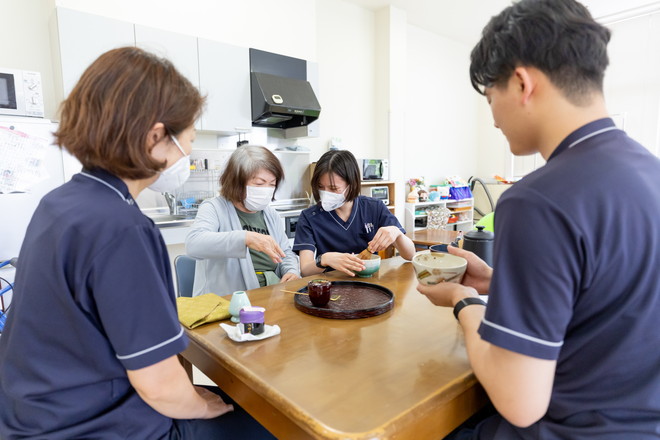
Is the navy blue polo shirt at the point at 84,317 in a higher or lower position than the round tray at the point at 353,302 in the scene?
higher

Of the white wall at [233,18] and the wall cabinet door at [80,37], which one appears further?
the white wall at [233,18]

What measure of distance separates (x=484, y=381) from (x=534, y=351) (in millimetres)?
131

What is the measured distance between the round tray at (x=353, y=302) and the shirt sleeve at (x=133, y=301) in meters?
0.51

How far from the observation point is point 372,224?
2.15m

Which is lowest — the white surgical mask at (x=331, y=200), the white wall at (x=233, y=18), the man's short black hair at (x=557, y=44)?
the white surgical mask at (x=331, y=200)

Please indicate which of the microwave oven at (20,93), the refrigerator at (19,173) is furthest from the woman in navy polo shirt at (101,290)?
the microwave oven at (20,93)

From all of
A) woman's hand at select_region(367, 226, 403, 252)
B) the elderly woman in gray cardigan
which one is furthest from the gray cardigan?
woman's hand at select_region(367, 226, 403, 252)

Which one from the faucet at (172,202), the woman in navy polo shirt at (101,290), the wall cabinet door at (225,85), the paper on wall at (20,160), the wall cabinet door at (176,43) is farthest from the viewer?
the faucet at (172,202)

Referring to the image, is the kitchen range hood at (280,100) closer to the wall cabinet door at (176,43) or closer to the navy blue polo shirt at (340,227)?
the wall cabinet door at (176,43)

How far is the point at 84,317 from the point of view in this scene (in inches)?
28.9

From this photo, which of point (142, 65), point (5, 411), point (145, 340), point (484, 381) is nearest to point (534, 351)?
point (484, 381)

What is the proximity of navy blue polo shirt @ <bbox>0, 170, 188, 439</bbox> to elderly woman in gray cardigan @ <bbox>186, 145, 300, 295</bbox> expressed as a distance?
92cm

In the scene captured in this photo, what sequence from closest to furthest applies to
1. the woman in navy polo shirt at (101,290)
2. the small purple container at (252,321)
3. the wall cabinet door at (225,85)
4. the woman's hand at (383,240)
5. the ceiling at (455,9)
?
1. the woman in navy polo shirt at (101,290)
2. the small purple container at (252,321)
3. the woman's hand at (383,240)
4. the wall cabinet door at (225,85)
5. the ceiling at (455,9)

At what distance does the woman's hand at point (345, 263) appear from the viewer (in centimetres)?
157
